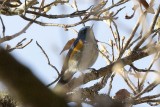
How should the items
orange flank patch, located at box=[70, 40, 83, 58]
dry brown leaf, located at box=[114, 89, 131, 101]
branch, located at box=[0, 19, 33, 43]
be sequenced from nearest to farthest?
branch, located at box=[0, 19, 33, 43] < dry brown leaf, located at box=[114, 89, 131, 101] < orange flank patch, located at box=[70, 40, 83, 58]

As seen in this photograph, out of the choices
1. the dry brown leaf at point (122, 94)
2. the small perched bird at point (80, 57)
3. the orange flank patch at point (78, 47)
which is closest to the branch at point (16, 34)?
the small perched bird at point (80, 57)

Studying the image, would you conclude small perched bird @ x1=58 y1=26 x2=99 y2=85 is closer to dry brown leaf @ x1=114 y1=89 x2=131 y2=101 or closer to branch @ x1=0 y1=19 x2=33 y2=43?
dry brown leaf @ x1=114 y1=89 x2=131 y2=101

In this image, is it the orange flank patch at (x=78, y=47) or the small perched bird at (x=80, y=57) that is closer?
the small perched bird at (x=80, y=57)

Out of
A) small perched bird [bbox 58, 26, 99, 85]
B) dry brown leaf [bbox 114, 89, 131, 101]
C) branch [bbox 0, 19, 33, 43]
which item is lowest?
dry brown leaf [bbox 114, 89, 131, 101]

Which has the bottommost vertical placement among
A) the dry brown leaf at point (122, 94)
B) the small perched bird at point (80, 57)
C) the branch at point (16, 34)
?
the dry brown leaf at point (122, 94)

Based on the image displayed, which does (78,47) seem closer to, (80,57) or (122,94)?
(80,57)

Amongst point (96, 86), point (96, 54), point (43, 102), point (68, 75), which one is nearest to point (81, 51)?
point (96, 54)

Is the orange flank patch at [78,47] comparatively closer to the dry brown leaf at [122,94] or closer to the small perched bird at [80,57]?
the small perched bird at [80,57]

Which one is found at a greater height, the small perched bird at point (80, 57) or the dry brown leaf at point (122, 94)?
the small perched bird at point (80, 57)

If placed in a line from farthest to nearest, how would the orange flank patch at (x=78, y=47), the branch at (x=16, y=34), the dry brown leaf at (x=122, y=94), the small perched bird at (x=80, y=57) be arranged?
the orange flank patch at (x=78, y=47)
the small perched bird at (x=80, y=57)
the dry brown leaf at (x=122, y=94)
the branch at (x=16, y=34)

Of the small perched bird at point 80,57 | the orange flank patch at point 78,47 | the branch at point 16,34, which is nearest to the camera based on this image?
the branch at point 16,34

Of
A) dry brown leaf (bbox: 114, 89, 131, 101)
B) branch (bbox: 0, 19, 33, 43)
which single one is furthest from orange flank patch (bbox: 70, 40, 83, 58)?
branch (bbox: 0, 19, 33, 43)

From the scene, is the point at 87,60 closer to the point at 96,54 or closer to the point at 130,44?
the point at 96,54

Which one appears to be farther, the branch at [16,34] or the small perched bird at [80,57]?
the small perched bird at [80,57]
